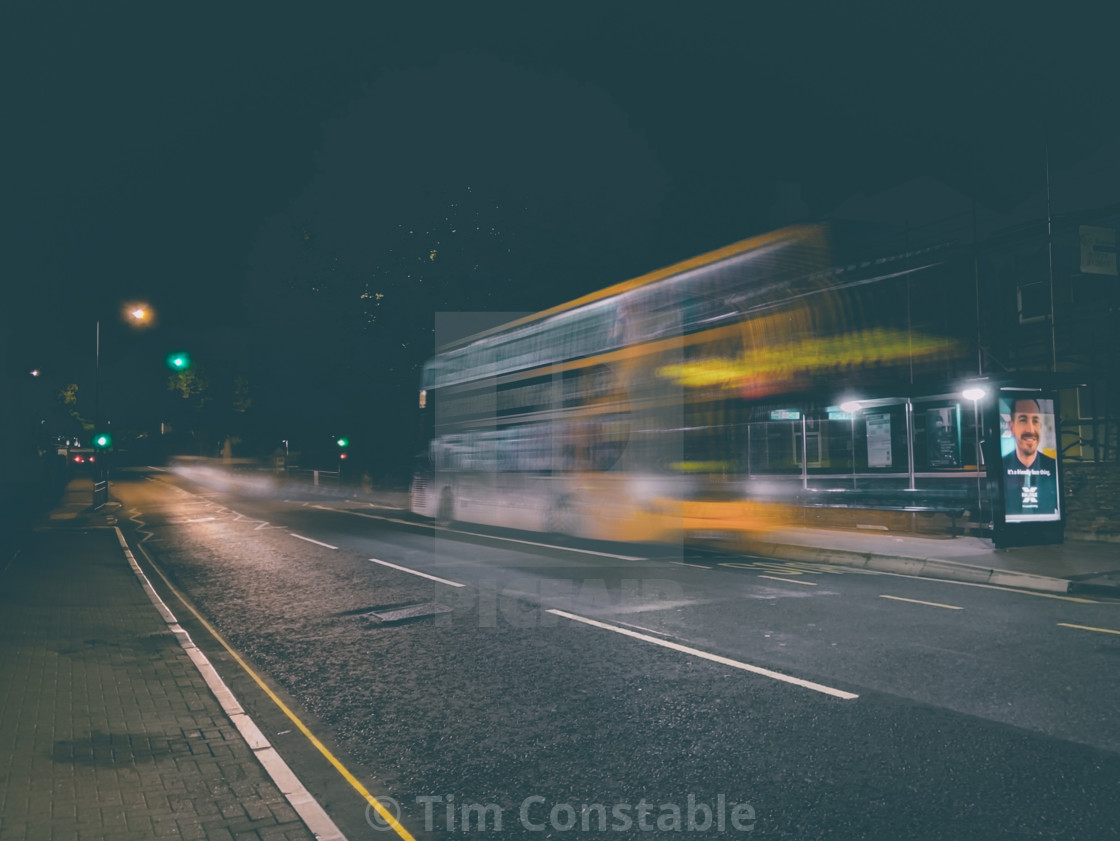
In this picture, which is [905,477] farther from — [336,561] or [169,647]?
[169,647]

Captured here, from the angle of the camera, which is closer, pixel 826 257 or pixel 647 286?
pixel 647 286

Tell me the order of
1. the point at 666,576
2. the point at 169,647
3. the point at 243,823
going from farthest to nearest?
the point at 666,576 → the point at 169,647 → the point at 243,823

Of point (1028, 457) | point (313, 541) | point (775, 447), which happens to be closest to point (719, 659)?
point (1028, 457)

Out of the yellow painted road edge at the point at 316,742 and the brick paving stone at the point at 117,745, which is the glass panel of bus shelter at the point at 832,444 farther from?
the brick paving stone at the point at 117,745

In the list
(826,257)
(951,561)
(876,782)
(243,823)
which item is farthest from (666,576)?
(826,257)

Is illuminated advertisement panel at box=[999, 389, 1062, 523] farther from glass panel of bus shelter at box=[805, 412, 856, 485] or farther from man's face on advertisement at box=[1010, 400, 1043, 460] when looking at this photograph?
glass panel of bus shelter at box=[805, 412, 856, 485]

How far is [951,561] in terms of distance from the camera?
37.5 ft

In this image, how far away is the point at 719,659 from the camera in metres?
6.53

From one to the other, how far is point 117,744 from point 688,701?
3.68 metres

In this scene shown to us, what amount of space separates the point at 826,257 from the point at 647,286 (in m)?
5.44

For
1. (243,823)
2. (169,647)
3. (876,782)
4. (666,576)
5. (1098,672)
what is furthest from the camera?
(666,576)

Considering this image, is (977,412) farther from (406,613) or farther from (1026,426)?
(406,613)

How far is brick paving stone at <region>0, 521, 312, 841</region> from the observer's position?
12.3 ft

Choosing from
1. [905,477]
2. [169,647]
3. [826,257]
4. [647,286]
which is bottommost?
[169,647]
